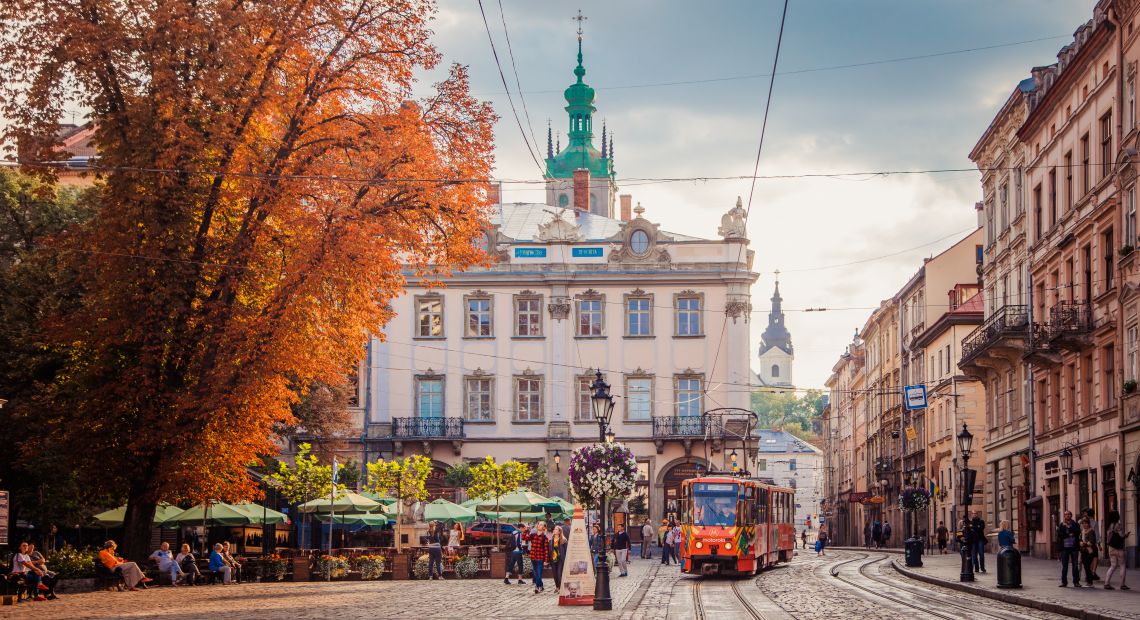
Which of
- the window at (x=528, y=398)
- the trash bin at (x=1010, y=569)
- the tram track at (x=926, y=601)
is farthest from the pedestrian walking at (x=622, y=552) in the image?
the window at (x=528, y=398)

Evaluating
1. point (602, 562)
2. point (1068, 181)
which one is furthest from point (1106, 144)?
point (602, 562)

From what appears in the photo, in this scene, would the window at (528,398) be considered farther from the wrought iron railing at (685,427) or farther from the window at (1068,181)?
the window at (1068,181)

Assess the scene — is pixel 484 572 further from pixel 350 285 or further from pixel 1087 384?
pixel 1087 384

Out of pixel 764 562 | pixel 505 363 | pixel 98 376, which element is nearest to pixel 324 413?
pixel 505 363

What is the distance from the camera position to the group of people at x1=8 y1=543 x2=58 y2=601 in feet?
85.2

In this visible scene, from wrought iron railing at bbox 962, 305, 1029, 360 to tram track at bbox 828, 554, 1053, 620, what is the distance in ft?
36.8

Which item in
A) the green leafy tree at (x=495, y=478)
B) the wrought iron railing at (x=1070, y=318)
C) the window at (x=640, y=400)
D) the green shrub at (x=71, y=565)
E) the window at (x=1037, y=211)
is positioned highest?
the window at (x=1037, y=211)

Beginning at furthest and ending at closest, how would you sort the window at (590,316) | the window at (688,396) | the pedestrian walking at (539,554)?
the window at (590,316) → the window at (688,396) → the pedestrian walking at (539,554)

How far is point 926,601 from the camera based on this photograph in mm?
24078

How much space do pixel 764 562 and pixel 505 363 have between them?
82.8 ft

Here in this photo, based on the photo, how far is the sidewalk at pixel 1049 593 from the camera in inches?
792

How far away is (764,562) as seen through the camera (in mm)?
38688

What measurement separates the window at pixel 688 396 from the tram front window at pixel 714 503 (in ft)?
86.0

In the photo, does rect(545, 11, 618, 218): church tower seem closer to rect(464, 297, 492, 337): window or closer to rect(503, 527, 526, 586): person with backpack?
rect(464, 297, 492, 337): window
